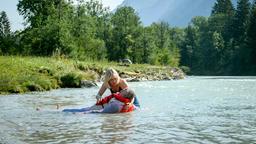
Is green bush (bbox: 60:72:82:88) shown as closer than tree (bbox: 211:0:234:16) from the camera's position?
Yes

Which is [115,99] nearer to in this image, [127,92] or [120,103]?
[120,103]

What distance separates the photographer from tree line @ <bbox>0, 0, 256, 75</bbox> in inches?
2303

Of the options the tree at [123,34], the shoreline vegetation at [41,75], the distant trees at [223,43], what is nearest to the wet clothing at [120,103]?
the shoreline vegetation at [41,75]

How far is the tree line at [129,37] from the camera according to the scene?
58.5 meters

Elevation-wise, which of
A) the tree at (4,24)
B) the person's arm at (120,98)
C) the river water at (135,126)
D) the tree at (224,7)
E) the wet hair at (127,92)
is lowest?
the river water at (135,126)

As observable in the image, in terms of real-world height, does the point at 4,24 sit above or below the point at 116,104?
above

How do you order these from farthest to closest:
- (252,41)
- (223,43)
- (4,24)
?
Result: (4,24) → (223,43) → (252,41)

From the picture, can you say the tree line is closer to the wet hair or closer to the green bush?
the green bush

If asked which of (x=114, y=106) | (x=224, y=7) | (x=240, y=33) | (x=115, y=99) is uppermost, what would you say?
(x=224, y=7)

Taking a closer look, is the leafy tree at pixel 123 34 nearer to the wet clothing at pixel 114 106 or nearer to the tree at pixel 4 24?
the tree at pixel 4 24

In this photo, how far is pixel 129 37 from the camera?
8919cm

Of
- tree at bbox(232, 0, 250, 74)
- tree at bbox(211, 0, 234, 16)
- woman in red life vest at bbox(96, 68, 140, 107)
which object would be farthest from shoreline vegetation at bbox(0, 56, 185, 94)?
tree at bbox(211, 0, 234, 16)

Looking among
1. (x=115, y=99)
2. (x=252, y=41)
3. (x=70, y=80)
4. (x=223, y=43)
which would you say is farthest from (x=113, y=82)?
(x=223, y=43)

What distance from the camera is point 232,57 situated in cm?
11131
